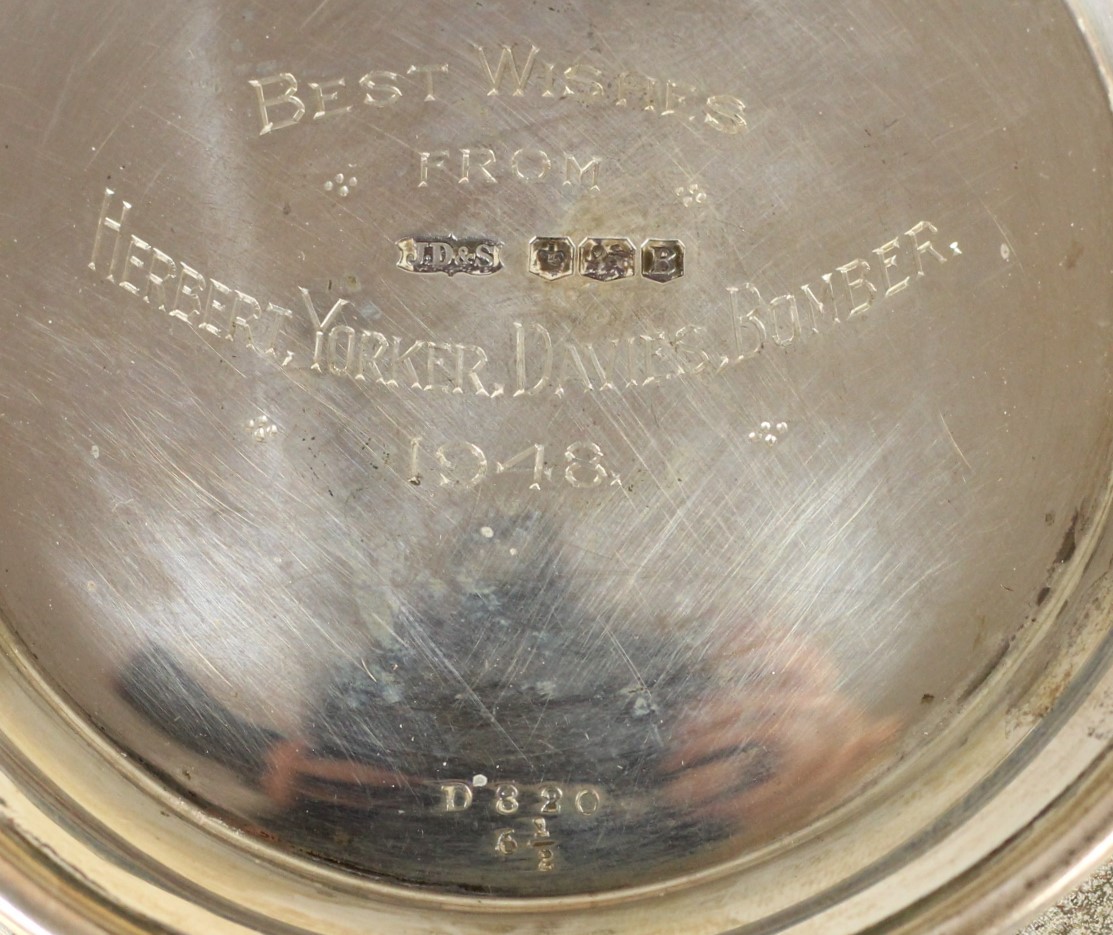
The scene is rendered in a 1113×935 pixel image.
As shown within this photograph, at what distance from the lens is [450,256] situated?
0.63 meters

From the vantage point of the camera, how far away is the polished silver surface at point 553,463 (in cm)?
61

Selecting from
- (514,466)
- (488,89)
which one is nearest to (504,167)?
(488,89)

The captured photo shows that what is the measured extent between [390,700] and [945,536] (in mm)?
368

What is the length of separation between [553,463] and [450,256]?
0.46 feet

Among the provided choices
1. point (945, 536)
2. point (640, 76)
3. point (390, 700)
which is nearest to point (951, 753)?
point (945, 536)

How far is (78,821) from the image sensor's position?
0.66 m

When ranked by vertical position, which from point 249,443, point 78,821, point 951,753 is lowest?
point 951,753

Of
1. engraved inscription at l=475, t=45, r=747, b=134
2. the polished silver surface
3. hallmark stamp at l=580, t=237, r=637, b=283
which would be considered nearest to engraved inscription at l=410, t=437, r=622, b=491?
the polished silver surface

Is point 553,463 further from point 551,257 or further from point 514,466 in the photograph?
point 551,257

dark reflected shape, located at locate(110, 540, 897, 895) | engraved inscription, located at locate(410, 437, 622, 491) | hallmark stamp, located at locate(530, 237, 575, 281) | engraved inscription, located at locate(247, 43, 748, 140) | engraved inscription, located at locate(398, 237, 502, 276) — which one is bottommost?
dark reflected shape, located at locate(110, 540, 897, 895)

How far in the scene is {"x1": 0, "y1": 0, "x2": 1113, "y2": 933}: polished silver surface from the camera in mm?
609

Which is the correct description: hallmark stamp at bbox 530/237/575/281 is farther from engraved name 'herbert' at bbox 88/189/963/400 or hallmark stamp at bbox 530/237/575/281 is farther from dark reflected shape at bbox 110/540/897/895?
dark reflected shape at bbox 110/540/897/895

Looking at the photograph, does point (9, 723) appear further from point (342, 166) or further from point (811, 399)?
point (811, 399)

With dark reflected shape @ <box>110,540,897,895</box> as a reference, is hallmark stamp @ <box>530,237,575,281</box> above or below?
above
